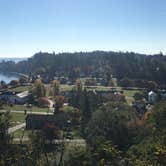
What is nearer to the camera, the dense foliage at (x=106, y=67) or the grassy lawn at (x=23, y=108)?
the grassy lawn at (x=23, y=108)

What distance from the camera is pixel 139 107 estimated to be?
50594 mm

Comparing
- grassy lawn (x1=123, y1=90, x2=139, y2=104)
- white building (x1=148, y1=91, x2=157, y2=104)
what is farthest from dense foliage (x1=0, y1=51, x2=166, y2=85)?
white building (x1=148, y1=91, x2=157, y2=104)

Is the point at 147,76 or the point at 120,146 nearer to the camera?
the point at 120,146

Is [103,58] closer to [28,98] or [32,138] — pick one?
[28,98]

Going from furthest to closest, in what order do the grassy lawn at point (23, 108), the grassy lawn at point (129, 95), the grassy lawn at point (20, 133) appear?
the grassy lawn at point (129, 95)
the grassy lawn at point (23, 108)
the grassy lawn at point (20, 133)

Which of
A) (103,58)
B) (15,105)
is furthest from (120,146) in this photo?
(103,58)

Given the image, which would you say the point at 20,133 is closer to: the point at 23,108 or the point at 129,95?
the point at 23,108

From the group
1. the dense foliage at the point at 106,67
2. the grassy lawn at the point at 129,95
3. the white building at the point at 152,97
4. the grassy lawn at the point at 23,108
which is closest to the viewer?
the grassy lawn at the point at 23,108

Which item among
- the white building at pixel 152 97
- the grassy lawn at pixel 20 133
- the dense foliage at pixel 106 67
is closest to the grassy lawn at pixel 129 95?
the white building at pixel 152 97

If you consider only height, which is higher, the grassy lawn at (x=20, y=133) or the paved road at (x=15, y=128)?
the paved road at (x=15, y=128)

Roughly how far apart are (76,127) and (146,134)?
44.2 ft

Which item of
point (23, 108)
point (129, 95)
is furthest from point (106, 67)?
point (23, 108)

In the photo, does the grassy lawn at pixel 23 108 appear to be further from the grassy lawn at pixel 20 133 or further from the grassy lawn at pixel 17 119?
the grassy lawn at pixel 20 133

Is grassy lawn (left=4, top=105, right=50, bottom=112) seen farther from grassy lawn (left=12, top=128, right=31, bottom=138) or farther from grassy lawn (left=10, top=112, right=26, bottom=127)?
grassy lawn (left=12, top=128, right=31, bottom=138)
